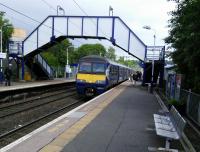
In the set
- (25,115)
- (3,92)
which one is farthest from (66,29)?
(25,115)

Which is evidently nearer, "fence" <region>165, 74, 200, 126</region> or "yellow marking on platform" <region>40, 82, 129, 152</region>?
"yellow marking on platform" <region>40, 82, 129, 152</region>

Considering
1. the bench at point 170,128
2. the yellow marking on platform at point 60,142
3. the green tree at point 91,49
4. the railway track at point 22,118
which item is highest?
the green tree at point 91,49

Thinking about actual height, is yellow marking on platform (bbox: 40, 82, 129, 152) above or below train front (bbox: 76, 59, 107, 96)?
below

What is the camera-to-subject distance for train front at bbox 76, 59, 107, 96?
2808cm

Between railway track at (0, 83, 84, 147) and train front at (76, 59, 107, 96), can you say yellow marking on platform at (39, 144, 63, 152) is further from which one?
train front at (76, 59, 107, 96)

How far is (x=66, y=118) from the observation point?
1311 centimetres

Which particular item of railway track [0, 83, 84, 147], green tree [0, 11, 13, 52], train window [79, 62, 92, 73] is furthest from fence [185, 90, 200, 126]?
green tree [0, 11, 13, 52]

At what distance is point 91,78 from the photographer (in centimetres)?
2828

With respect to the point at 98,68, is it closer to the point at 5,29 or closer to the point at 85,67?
the point at 85,67

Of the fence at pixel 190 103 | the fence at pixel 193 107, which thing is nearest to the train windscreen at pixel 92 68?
the fence at pixel 190 103

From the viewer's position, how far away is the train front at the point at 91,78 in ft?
92.1

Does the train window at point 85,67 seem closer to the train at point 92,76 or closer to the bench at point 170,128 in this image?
the train at point 92,76

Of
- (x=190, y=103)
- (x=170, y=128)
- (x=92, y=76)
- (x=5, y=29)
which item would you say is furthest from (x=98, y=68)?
(x=5, y=29)

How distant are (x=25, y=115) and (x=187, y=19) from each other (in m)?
8.36
